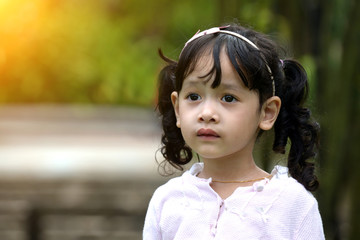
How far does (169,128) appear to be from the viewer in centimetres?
355

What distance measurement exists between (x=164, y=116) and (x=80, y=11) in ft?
72.4

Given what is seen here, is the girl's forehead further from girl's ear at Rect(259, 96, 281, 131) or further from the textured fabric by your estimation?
the textured fabric

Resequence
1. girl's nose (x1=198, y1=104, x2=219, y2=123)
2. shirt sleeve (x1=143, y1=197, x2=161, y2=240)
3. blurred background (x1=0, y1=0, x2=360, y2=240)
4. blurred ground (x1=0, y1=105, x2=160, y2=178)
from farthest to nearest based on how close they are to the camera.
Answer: blurred ground (x1=0, y1=105, x2=160, y2=178), blurred background (x1=0, y1=0, x2=360, y2=240), shirt sleeve (x1=143, y1=197, x2=161, y2=240), girl's nose (x1=198, y1=104, x2=219, y2=123)

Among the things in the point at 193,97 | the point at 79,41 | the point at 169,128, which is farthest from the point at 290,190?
the point at 79,41

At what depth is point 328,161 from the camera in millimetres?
7223

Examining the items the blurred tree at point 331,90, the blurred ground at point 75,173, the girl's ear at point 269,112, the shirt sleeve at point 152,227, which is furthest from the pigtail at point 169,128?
the blurred ground at point 75,173

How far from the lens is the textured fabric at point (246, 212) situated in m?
3.04

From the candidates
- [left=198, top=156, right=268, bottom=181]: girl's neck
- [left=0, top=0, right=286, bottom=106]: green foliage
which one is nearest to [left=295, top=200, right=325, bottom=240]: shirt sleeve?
[left=198, top=156, right=268, bottom=181]: girl's neck

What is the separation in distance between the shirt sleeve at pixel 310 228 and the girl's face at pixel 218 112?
0.36m

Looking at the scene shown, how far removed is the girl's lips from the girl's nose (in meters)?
0.03

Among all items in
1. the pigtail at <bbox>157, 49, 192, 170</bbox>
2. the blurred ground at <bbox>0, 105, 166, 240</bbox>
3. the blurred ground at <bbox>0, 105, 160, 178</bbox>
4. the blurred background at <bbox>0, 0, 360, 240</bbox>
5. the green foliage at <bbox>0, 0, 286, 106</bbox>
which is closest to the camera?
the pigtail at <bbox>157, 49, 192, 170</bbox>

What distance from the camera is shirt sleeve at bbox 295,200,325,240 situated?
3037mm

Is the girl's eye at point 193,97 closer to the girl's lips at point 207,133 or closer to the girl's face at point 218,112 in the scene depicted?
the girl's face at point 218,112

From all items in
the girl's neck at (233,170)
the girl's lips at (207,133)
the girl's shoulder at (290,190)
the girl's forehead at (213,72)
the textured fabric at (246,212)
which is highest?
the girl's forehead at (213,72)
